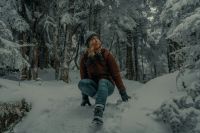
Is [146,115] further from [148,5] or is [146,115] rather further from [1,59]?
[148,5]

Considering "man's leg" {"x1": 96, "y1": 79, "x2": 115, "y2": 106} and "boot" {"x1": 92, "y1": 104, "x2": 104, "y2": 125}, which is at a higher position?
"man's leg" {"x1": 96, "y1": 79, "x2": 115, "y2": 106}

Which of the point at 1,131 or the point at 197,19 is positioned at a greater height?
the point at 197,19

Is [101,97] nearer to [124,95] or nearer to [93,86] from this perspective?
[93,86]

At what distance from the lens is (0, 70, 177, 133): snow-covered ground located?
25.8ft

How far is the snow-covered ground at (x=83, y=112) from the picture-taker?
7863 millimetres

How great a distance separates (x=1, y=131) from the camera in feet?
27.7

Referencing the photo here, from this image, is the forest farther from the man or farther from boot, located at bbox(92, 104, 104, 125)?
boot, located at bbox(92, 104, 104, 125)

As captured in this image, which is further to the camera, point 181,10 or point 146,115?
point 181,10

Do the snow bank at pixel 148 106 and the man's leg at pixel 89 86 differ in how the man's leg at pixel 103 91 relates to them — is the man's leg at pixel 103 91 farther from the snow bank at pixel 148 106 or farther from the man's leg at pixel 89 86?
the snow bank at pixel 148 106

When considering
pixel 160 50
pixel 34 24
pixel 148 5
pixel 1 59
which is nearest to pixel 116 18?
pixel 148 5

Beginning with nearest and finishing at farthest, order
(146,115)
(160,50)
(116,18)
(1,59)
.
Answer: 1. (146,115)
2. (1,59)
3. (116,18)
4. (160,50)

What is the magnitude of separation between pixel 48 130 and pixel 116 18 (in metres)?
16.6

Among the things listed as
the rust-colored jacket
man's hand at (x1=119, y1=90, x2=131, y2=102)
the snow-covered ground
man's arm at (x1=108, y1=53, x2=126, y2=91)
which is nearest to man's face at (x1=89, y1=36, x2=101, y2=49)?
the rust-colored jacket

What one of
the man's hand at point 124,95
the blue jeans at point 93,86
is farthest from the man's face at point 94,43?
the man's hand at point 124,95
